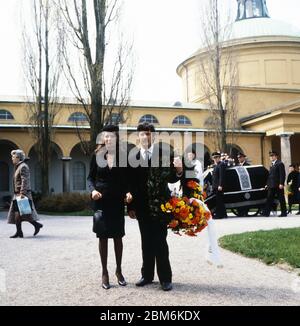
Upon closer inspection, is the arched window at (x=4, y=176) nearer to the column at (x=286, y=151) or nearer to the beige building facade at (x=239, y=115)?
the beige building facade at (x=239, y=115)

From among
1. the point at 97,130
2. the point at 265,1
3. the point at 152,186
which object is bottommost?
the point at 152,186

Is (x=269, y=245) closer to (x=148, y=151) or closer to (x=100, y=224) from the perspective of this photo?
(x=148, y=151)

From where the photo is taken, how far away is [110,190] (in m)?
5.43

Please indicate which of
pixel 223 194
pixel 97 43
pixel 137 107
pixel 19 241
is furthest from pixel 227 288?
pixel 137 107

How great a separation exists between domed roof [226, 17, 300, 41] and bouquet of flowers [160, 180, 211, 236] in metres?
39.7

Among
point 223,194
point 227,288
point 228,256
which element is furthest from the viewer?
point 223,194

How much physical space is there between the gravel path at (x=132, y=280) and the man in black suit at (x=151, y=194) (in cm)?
35

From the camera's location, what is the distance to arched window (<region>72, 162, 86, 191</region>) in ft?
106

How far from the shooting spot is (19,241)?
9.66 meters

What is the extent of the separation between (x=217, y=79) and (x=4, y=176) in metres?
15.9

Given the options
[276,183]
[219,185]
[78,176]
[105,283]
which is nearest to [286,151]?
[78,176]

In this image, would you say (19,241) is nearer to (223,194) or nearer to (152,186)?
(152,186)

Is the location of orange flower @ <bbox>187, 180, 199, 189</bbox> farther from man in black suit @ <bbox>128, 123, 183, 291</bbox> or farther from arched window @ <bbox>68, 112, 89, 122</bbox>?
arched window @ <bbox>68, 112, 89, 122</bbox>
